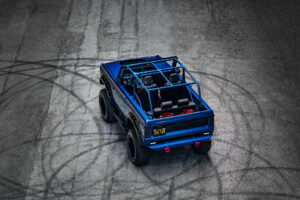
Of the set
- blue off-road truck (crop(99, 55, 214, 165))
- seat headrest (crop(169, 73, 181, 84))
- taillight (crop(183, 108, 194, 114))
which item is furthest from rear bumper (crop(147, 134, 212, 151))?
seat headrest (crop(169, 73, 181, 84))

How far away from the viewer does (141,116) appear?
8180 millimetres

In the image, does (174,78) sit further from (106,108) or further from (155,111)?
(106,108)

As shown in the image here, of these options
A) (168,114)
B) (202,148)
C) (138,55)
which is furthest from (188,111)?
(138,55)

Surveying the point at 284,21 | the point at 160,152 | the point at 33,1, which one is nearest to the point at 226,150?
the point at 160,152

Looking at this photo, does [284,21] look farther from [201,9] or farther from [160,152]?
[160,152]

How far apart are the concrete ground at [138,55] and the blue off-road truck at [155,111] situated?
0.58 meters

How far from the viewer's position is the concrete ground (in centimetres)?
836

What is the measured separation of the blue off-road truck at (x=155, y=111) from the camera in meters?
8.13

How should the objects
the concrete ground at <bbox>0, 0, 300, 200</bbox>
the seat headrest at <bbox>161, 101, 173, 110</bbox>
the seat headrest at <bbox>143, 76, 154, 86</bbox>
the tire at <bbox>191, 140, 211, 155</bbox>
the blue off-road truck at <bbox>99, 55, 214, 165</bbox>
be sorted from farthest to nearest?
1. the seat headrest at <bbox>143, 76, 154, 86</bbox>
2. the tire at <bbox>191, 140, 211, 155</bbox>
3. the concrete ground at <bbox>0, 0, 300, 200</bbox>
4. the seat headrest at <bbox>161, 101, 173, 110</bbox>
5. the blue off-road truck at <bbox>99, 55, 214, 165</bbox>

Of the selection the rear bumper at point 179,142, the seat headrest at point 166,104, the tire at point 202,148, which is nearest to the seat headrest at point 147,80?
the seat headrest at point 166,104

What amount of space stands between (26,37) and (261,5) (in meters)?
8.99

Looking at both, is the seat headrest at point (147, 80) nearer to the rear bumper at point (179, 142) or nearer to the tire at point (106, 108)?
the tire at point (106, 108)

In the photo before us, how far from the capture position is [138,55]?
43.2ft

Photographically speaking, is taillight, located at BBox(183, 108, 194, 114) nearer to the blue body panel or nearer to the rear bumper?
the blue body panel
